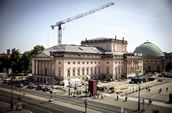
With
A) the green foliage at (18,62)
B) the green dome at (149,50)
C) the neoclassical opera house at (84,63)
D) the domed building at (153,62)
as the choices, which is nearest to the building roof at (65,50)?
the neoclassical opera house at (84,63)

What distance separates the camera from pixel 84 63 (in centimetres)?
8050

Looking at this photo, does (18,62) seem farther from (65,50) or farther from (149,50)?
(149,50)

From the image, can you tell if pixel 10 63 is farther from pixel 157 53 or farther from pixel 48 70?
pixel 157 53

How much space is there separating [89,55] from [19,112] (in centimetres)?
5252

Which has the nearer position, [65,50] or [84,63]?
[65,50]

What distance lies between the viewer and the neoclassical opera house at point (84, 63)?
2879 inches

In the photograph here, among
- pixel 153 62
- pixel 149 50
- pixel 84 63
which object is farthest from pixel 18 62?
pixel 149 50

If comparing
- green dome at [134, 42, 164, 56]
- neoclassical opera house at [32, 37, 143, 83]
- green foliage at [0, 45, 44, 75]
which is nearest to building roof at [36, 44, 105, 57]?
neoclassical opera house at [32, 37, 143, 83]

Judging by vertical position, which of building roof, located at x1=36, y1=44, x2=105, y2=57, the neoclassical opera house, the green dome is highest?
the green dome

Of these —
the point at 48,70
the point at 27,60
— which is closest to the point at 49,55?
the point at 48,70

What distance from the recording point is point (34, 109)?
122 feet

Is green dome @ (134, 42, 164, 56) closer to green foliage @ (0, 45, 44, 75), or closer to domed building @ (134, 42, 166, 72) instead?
domed building @ (134, 42, 166, 72)

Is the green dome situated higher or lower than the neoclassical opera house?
higher

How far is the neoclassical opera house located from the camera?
240 ft
